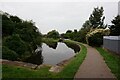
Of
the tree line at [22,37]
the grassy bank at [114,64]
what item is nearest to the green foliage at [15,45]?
the tree line at [22,37]

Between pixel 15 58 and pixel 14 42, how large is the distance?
494cm

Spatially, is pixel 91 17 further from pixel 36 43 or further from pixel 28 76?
pixel 28 76

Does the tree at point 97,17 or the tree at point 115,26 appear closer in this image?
the tree at point 115,26

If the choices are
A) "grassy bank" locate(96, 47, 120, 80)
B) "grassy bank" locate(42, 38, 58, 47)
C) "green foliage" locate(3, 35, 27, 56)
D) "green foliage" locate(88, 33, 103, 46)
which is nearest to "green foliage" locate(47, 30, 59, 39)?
"grassy bank" locate(42, 38, 58, 47)

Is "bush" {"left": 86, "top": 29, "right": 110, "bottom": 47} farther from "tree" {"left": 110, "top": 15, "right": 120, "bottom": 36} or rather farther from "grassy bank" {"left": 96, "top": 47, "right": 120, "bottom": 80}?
"grassy bank" {"left": 96, "top": 47, "right": 120, "bottom": 80}

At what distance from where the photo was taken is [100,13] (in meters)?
63.1

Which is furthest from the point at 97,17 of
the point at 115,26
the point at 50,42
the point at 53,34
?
the point at 53,34

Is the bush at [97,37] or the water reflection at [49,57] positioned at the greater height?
the bush at [97,37]

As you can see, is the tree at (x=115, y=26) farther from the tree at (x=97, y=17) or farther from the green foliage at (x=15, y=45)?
the tree at (x=97, y=17)

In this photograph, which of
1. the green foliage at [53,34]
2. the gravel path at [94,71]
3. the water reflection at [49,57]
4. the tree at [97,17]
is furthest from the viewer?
the green foliage at [53,34]

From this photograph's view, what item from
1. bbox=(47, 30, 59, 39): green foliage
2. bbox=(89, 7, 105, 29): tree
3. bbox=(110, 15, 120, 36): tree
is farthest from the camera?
bbox=(47, 30, 59, 39): green foliage

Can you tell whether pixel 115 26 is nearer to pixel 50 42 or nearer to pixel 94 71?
pixel 94 71

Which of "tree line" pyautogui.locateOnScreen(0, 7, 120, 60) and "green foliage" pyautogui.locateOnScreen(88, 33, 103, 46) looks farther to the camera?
"green foliage" pyautogui.locateOnScreen(88, 33, 103, 46)

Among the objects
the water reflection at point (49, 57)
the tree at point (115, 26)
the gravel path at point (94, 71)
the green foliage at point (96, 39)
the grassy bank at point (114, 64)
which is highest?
the tree at point (115, 26)
